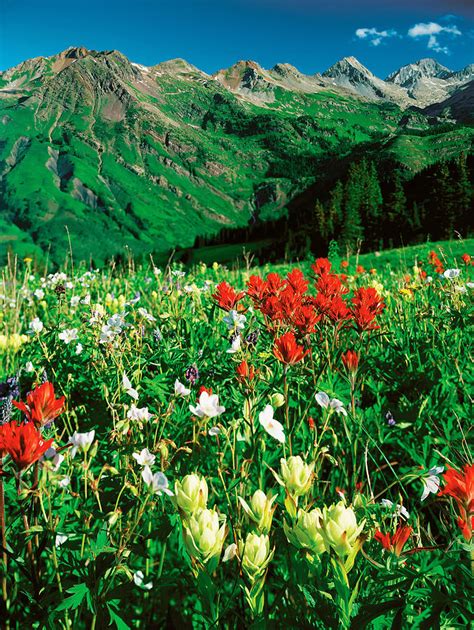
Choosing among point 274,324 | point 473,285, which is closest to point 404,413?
point 274,324

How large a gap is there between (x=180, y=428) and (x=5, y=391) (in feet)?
3.73

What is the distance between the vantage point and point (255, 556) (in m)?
1.21

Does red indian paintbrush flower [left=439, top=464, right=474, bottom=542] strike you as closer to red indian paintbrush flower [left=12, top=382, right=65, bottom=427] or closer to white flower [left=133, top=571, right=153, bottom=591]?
white flower [left=133, top=571, right=153, bottom=591]

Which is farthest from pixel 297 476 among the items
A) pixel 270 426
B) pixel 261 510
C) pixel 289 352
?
pixel 289 352

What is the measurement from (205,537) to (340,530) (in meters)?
0.34

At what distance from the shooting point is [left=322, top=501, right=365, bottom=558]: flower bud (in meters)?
1.16

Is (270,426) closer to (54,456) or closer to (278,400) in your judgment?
(278,400)

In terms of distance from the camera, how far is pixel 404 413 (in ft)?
10.4

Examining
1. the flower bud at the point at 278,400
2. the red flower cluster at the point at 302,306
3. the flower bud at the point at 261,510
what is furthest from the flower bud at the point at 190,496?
the red flower cluster at the point at 302,306

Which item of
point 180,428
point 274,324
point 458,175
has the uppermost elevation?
point 458,175

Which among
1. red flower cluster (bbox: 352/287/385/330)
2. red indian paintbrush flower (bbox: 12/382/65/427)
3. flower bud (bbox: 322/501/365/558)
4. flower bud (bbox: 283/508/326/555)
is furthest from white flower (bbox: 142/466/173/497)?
red flower cluster (bbox: 352/287/385/330)

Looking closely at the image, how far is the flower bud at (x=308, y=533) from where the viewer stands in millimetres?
1222

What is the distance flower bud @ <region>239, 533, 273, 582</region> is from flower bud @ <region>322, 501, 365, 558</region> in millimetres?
162

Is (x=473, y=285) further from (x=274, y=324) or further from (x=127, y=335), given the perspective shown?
(x=127, y=335)
